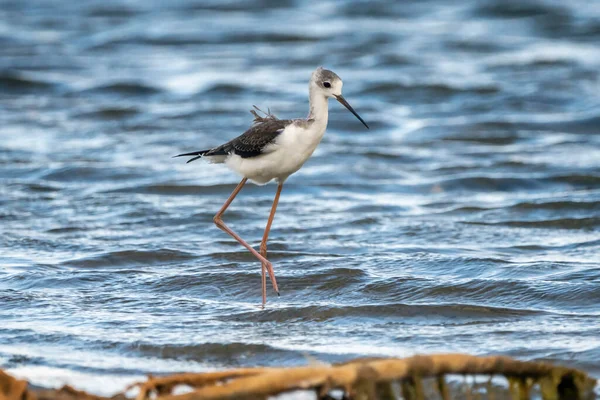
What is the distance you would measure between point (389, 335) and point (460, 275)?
155 centimetres

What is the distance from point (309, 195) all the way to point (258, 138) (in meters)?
4.10

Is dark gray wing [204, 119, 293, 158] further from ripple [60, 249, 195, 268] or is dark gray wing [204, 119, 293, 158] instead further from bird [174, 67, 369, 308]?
ripple [60, 249, 195, 268]

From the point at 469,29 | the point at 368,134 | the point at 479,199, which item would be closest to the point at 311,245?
the point at 479,199

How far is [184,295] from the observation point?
23.5 feet

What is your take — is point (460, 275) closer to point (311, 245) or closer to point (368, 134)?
point (311, 245)

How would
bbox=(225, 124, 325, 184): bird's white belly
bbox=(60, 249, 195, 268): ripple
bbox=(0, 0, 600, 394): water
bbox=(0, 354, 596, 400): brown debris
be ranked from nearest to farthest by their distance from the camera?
bbox=(0, 354, 596, 400): brown debris, bbox=(0, 0, 600, 394): water, bbox=(225, 124, 325, 184): bird's white belly, bbox=(60, 249, 195, 268): ripple

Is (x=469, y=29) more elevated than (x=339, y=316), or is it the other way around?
(x=469, y=29)

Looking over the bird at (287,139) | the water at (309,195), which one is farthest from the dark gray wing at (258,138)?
the water at (309,195)

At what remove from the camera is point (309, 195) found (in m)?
11.0

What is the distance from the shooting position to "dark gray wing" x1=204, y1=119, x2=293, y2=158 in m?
6.90

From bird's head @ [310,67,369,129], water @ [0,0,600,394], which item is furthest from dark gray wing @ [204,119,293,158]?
water @ [0,0,600,394]

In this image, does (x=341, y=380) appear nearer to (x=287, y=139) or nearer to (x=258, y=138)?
(x=287, y=139)

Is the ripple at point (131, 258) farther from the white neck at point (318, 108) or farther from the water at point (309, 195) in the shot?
the white neck at point (318, 108)

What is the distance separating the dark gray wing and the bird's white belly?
4 cm
